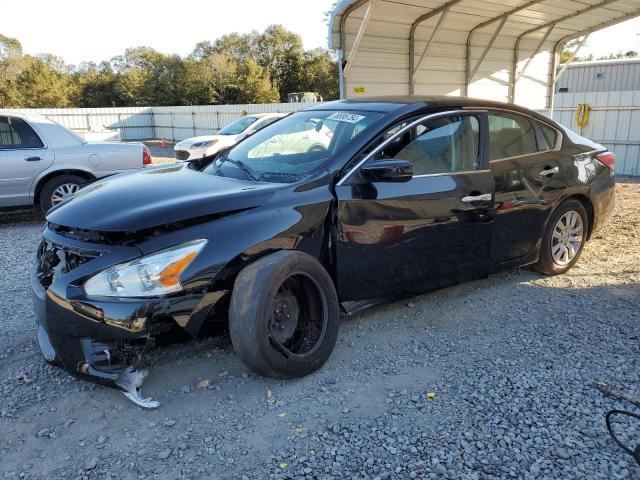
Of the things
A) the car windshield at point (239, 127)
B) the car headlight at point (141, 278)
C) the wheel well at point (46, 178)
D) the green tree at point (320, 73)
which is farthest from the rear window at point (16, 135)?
the green tree at point (320, 73)

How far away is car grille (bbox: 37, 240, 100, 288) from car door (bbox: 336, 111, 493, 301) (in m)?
1.54

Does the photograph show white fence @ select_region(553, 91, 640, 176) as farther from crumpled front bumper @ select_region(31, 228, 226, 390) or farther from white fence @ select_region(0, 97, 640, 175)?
crumpled front bumper @ select_region(31, 228, 226, 390)

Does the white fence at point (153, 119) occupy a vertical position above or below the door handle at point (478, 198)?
above

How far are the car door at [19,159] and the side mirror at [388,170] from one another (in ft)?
19.9

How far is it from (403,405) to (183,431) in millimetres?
1210

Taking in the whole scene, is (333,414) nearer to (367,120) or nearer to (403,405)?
(403,405)

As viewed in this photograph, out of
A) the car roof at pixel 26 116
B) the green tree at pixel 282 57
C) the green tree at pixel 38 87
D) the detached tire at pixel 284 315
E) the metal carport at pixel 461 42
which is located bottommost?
the detached tire at pixel 284 315

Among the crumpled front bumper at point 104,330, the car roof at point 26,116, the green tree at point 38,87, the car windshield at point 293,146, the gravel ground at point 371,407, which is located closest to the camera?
the gravel ground at point 371,407

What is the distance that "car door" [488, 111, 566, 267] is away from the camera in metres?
4.34

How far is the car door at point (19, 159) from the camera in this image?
7.56 m

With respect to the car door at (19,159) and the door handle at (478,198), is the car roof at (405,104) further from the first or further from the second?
the car door at (19,159)

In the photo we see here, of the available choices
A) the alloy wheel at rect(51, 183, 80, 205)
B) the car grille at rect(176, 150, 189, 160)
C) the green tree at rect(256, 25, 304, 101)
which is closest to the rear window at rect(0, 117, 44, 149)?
the alloy wheel at rect(51, 183, 80, 205)

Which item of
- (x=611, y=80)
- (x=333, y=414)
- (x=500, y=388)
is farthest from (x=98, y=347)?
(x=611, y=80)


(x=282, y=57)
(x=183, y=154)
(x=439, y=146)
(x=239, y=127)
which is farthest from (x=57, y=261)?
(x=282, y=57)
